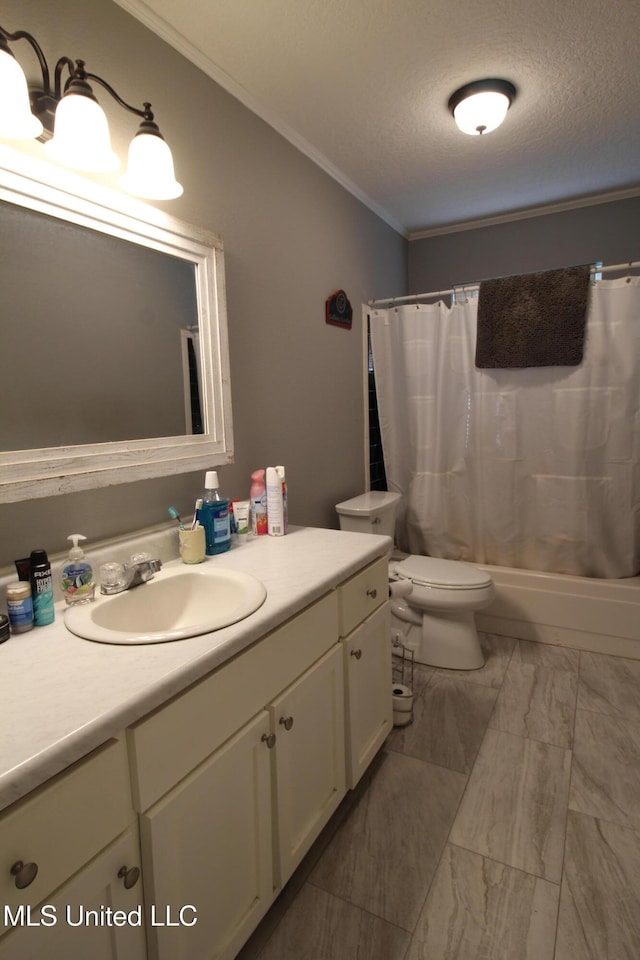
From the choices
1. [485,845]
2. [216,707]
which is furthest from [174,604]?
[485,845]

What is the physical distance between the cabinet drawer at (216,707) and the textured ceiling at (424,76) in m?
1.69

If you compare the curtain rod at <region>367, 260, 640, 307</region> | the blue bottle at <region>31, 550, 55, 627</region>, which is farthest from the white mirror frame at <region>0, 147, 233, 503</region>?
the curtain rod at <region>367, 260, 640, 307</region>

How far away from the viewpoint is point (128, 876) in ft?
2.41

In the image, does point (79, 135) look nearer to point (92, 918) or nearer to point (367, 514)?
point (92, 918)

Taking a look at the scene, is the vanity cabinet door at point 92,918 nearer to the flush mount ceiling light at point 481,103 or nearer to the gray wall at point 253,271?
the gray wall at point 253,271

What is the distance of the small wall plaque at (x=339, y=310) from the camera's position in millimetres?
2282

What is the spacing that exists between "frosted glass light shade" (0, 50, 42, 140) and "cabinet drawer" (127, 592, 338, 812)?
114 centimetres

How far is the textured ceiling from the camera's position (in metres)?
1.43

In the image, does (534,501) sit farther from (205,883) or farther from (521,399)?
(205,883)

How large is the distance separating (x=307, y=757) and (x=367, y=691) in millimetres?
341

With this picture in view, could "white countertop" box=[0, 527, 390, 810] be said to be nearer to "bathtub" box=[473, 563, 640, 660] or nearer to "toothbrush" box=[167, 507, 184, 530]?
"toothbrush" box=[167, 507, 184, 530]

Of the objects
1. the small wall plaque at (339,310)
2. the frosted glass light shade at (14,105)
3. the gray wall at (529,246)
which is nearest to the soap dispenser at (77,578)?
the frosted glass light shade at (14,105)

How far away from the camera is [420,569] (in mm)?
2242

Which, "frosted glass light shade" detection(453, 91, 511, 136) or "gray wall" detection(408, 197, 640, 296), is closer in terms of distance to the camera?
"frosted glass light shade" detection(453, 91, 511, 136)
